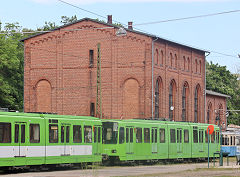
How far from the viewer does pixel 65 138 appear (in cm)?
3241

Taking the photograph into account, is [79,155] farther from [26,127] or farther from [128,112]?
[128,112]

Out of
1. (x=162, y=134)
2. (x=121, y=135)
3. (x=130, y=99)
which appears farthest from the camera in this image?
(x=130, y=99)

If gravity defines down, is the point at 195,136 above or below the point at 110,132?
below

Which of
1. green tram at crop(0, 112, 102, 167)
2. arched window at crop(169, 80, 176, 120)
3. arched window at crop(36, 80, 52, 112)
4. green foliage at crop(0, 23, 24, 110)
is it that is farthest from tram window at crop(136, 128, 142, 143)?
A: green foliage at crop(0, 23, 24, 110)

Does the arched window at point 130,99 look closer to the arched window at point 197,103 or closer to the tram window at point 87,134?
the arched window at point 197,103

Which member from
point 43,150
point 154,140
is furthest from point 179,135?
point 43,150

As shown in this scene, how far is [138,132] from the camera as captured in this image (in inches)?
1538

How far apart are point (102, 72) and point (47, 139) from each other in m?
30.0

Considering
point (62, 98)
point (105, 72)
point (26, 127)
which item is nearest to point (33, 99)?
point (62, 98)

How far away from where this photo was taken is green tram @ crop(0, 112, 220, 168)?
93.6 ft

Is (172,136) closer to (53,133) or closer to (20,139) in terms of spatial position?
(53,133)

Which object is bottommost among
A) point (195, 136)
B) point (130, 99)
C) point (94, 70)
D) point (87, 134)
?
point (195, 136)

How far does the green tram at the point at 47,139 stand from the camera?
91.8 ft

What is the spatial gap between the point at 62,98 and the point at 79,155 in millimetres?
28093
